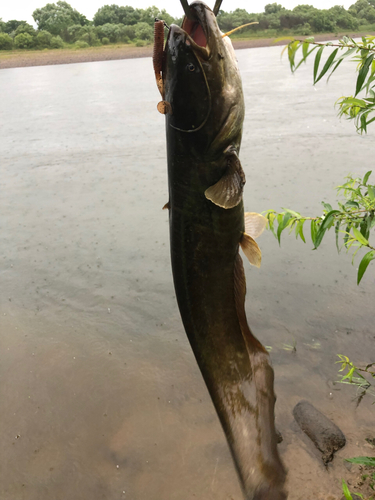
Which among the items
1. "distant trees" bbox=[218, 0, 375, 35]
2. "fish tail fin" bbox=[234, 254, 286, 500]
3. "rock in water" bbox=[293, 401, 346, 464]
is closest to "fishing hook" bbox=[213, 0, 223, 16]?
"fish tail fin" bbox=[234, 254, 286, 500]

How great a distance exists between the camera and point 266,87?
1305cm

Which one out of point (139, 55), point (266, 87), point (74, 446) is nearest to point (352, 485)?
point (74, 446)

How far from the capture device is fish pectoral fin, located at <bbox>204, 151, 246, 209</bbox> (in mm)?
1430

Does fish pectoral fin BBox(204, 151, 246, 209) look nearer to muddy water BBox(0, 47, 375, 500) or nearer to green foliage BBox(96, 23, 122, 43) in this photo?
muddy water BBox(0, 47, 375, 500)

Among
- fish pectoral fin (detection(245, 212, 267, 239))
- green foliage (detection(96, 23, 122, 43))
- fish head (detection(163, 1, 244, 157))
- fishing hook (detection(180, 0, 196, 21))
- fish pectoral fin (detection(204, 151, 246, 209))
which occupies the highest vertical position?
green foliage (detection(96, 23, 122, 43))

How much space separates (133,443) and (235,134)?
2.15m

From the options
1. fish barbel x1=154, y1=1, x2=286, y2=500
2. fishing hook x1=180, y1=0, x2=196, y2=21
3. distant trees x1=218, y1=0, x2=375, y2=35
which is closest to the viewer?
fishing hook x1=180, y1=0, x2=196, y2=21

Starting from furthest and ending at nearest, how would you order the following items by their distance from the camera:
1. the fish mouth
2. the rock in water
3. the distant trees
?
the distant trees < the rock in water < the fish mouth

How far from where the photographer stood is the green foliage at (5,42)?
107ft

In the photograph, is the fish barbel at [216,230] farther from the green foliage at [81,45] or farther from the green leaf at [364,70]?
the green foliage at [81,45]

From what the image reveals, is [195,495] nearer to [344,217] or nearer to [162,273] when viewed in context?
[344,217]

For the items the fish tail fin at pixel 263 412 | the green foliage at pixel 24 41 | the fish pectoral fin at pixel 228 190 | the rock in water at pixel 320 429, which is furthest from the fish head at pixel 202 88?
the green foliage at pixel 24 41

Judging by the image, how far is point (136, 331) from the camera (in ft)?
12.0

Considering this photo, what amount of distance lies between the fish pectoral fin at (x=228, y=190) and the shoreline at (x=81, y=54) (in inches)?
1172
